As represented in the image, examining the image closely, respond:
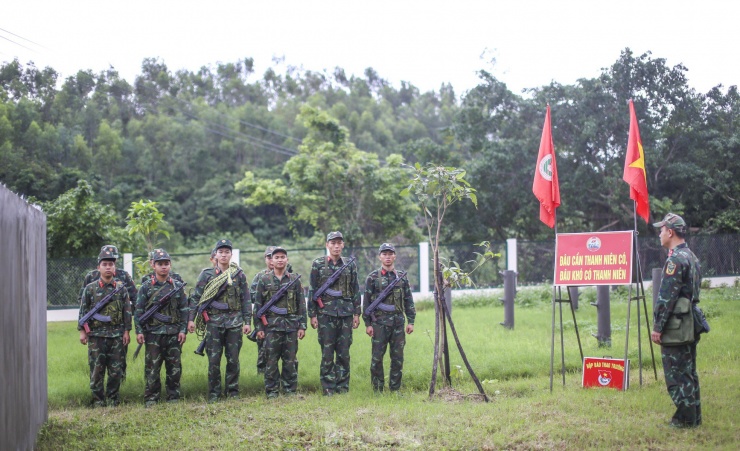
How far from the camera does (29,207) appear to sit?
6.80m

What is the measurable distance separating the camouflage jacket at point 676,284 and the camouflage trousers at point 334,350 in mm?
3841

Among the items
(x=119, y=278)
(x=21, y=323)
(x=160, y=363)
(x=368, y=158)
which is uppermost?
(x=368, y=158)

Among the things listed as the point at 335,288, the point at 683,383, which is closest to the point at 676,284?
the point at 683,383

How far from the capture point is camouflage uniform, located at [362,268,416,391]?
8914 mm

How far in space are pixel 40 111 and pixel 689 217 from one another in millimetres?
21526

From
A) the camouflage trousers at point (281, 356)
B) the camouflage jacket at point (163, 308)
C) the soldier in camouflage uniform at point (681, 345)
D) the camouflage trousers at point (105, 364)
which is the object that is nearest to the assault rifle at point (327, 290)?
the camouflage trousers at point (281, 356)

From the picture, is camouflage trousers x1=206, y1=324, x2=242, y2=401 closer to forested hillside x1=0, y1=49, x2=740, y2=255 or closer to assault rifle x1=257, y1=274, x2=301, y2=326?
assault rifle x1=257, y1=274, x2=301, y2=326

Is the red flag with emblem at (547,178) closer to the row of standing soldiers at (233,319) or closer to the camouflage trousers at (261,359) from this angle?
the row of standing soldiers at (233,319)

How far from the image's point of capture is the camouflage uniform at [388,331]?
→ 29.2 ft

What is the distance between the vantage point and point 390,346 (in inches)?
352

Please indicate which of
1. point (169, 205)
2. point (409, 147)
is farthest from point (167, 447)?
point (169, 205)

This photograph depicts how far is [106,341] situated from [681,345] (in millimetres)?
6482

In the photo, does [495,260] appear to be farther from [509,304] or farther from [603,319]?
[603,319]

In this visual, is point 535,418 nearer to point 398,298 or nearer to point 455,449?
point 455,449
